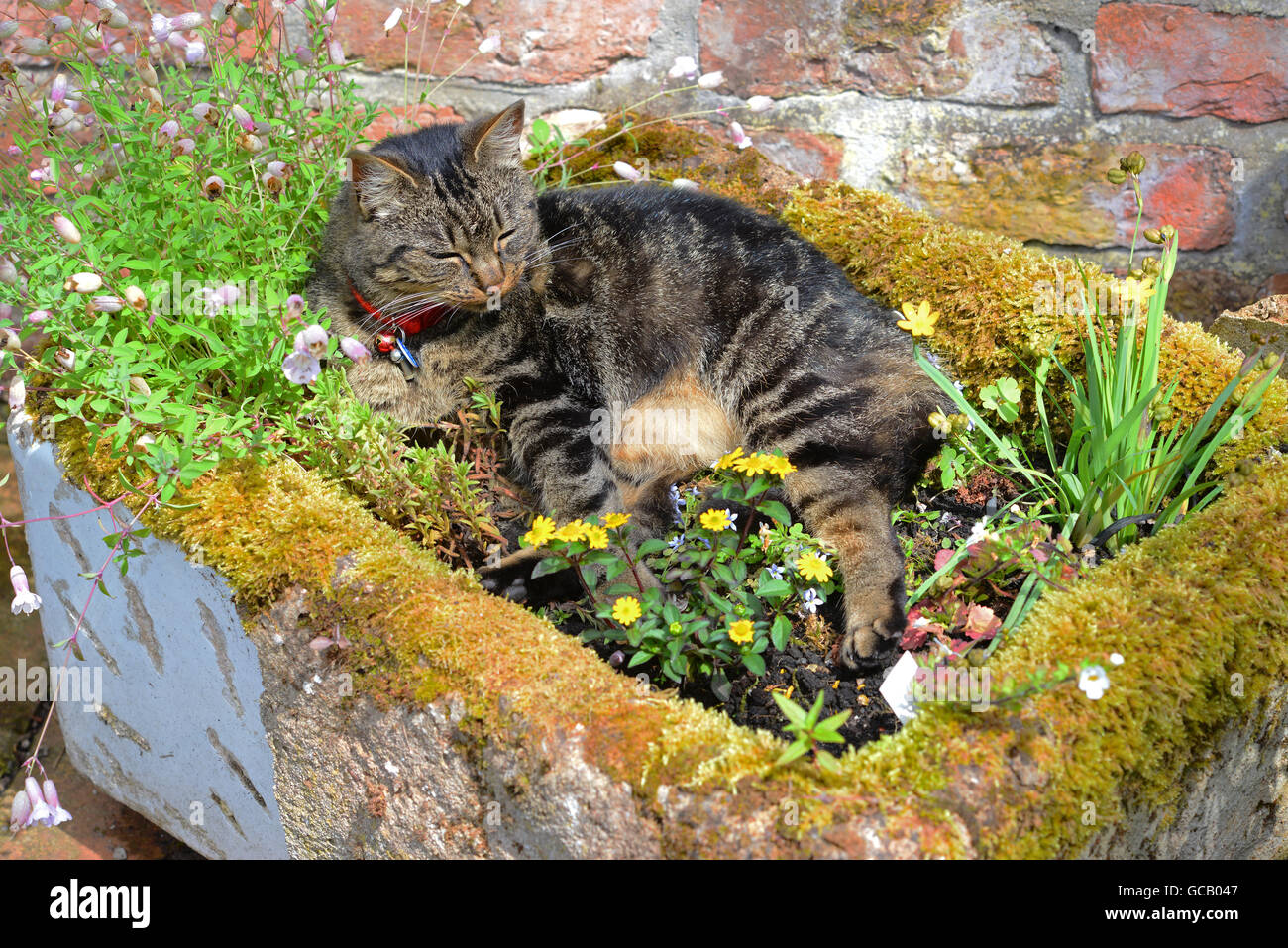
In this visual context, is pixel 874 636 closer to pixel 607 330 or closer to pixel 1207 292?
pixel 607 330

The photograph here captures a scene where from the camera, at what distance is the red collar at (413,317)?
2338 millimetres

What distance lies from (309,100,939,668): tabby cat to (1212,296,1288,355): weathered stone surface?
32.0 inches

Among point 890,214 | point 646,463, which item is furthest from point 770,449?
point 890,214

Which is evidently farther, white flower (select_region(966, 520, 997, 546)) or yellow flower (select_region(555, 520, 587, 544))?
white flower (select_region(966, 520, 997, 546))

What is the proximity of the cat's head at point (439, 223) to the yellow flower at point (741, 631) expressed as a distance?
108 centimetres

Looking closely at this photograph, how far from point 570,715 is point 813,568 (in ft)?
2.14

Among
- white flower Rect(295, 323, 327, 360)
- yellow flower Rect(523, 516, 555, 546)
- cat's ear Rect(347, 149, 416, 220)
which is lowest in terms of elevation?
yellow flower Rect(523, 516, 555, 546)

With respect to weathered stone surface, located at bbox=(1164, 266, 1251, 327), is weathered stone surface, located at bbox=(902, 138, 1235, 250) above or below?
above

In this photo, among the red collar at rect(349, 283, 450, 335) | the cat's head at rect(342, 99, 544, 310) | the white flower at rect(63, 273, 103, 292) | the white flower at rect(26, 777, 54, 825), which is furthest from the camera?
the red collar at rect(349, 283, 450, 335)

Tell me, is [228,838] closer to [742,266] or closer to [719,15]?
[742,266]

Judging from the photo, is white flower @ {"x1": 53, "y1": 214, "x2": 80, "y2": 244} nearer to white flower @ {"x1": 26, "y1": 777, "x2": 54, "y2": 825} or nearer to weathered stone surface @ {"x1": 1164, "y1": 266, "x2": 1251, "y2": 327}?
white flower @ {"x1": 26, "y1": 777, "x2": 54, "y2": 825}

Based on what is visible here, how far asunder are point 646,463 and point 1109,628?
1225 mm

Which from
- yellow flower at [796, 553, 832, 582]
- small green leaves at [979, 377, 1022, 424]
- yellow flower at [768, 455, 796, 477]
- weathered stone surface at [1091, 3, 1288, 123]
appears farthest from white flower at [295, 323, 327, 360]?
weathered stone surface at [1091, 3, 1288, 123]

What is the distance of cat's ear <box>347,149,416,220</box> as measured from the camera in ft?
6.98
